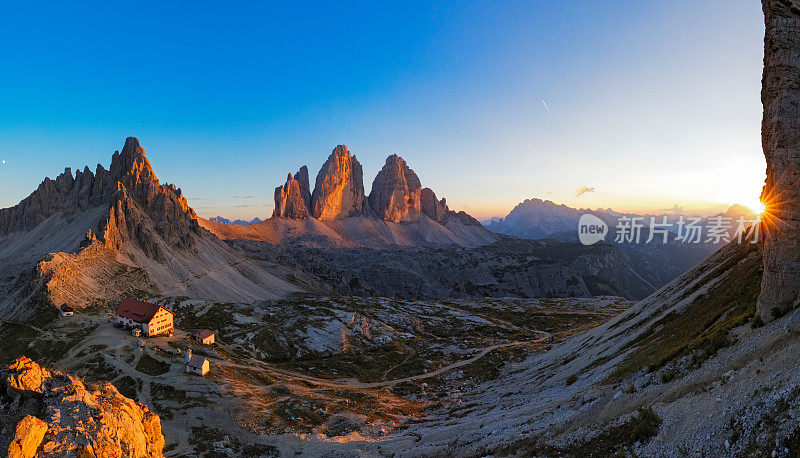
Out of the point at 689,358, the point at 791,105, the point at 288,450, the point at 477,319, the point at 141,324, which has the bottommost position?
the point at 477,319

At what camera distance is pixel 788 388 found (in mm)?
14305

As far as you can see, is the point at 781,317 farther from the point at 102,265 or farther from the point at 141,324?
the point at 102,265

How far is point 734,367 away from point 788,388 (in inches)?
221

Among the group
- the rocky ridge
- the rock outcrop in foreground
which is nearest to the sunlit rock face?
the rock outcrop in foreground

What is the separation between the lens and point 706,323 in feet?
99.9

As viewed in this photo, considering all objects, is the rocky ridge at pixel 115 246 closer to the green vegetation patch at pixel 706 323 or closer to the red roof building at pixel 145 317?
the red roof building at pixel 145 317

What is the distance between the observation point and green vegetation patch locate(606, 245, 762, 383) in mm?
24922

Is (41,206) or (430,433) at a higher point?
(41,206)

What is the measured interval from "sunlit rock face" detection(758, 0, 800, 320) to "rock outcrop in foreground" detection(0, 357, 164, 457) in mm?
41793

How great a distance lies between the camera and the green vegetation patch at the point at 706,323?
81.8 feet

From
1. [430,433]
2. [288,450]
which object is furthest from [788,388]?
[288,450]

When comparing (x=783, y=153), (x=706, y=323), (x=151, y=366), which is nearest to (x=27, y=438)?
(x=151, y=366)

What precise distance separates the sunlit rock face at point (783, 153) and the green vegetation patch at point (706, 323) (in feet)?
11.3

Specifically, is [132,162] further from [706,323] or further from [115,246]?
[706,323]
